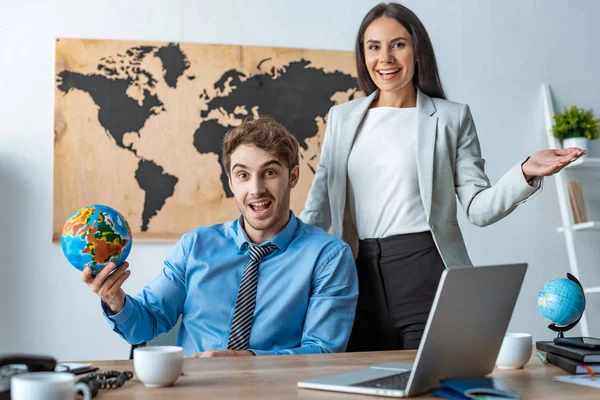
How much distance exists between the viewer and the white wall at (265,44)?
3.51 m

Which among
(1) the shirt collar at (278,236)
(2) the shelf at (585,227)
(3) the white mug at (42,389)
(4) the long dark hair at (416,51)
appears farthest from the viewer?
(2) the shelf at (585,227)

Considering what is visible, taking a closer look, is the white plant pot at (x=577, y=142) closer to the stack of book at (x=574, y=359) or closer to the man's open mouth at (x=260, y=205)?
the man's open mouth at (x=260, y=205)

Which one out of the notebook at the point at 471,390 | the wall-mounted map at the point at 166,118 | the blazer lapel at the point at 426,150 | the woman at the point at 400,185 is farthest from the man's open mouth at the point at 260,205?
the wall-mounted map at the point at 166,118

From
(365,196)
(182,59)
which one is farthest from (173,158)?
(365,196)

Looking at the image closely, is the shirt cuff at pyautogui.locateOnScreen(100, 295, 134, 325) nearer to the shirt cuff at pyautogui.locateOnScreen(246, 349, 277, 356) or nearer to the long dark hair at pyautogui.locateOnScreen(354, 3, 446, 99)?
the shirt cuff at pyautogui.locateOnScreen(246, 349, 277, 356)

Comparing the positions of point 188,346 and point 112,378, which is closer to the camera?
point 112,378

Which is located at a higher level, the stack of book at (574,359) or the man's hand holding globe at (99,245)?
the man's hand holding globe at (99,245)

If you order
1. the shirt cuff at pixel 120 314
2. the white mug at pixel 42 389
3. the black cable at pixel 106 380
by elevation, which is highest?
the shirt cuff at pixel 120 314

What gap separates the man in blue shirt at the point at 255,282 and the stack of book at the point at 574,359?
1.82 ft

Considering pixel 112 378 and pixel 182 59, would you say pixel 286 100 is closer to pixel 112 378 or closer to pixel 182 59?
pixel 182 59

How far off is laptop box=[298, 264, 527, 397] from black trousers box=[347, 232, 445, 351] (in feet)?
2.96

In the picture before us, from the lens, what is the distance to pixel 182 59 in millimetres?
3686

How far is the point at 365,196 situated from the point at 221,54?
5.67 feet

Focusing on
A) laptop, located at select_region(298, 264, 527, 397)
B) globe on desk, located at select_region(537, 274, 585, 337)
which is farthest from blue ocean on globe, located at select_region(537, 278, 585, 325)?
laptop, located at select_region(298, 264, 527, 397)
